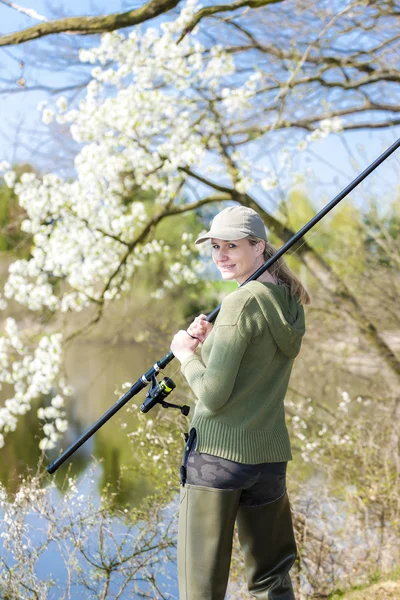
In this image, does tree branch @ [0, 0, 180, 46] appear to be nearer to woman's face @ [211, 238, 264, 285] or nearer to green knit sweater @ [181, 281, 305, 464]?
woman's face @ [211, 238, 264, 285]

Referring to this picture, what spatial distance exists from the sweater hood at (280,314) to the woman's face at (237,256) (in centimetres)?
8

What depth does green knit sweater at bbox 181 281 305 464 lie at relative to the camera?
1765mm

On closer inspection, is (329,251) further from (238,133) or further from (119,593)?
(119,593)

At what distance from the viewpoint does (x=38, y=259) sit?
210 inches

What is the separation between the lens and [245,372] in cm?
183

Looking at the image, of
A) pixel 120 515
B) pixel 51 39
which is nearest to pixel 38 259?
pixel 51 39

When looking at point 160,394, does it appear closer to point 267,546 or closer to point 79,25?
point 267,546

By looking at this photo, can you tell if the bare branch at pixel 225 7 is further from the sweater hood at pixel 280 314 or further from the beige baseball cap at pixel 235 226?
the sweater hood at pixel 280 314

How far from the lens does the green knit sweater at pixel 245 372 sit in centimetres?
176

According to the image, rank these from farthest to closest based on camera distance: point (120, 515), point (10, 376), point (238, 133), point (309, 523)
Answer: point (238, 133)
point (10, 376)
point (309, 523)
point (120, 515)

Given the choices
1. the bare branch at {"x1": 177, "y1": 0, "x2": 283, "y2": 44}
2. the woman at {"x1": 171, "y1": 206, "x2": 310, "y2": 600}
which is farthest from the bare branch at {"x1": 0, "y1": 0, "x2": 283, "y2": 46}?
the woman at {"x1": 171, "y1": 206, "x2": 310, "y2": 600}

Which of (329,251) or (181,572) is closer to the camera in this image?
(181,572)

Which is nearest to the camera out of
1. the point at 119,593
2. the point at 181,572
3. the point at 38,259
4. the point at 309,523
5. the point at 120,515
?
the point at 181,572

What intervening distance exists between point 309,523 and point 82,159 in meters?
2.90
